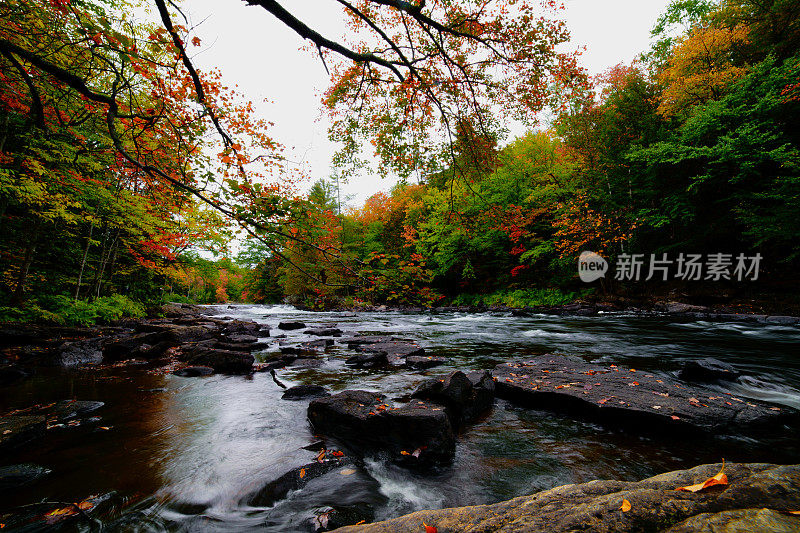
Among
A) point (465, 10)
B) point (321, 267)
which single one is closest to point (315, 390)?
point (321, 267)

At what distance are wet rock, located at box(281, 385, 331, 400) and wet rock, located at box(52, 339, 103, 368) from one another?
5236mm

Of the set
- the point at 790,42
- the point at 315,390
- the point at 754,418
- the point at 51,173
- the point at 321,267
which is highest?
the point at 790,42

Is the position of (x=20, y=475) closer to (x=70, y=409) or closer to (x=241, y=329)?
(x=70, y=409)

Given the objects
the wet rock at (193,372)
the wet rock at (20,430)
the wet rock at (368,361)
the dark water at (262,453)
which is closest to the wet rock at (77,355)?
the dark water at (262,453)

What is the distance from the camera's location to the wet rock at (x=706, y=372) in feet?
16.2

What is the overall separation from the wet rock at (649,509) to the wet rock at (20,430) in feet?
12.6

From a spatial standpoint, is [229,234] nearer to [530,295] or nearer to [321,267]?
[321,267]

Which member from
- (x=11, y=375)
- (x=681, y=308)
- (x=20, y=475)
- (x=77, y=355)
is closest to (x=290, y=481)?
(x=20, y=475)

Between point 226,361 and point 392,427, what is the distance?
474 centimetres

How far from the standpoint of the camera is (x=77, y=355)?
6.47 m

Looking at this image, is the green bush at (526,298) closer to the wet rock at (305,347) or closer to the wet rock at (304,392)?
the wet rock at (305,347)

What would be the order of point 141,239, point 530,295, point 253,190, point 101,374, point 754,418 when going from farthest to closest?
point 530,295 < point 141,239 < point 101,374 < point 754,418 < point 253,190

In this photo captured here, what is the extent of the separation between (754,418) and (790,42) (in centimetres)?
2226

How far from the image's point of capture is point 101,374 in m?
5.69
